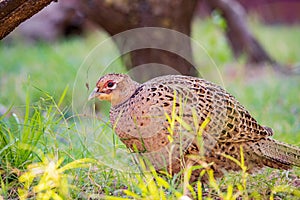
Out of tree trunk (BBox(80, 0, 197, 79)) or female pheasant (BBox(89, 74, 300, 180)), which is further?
tree trunk (BBox(80, 0, 197, 79))

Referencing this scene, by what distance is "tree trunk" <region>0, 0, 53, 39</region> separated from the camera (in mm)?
3271

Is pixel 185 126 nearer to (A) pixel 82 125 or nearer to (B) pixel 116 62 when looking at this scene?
(A) pixel 82 125

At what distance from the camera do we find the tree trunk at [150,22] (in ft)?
17.1

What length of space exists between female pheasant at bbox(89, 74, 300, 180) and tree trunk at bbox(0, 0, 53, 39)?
0.55 m

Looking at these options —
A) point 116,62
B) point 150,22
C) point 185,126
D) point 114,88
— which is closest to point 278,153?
point 185,126

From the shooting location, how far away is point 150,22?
5270 millimetres

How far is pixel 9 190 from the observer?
3205 mm

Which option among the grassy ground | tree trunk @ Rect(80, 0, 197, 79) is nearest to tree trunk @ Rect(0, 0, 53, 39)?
the grassy ground

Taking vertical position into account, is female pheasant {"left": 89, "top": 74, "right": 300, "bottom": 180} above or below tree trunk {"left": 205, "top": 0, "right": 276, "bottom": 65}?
below

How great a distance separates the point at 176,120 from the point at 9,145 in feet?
3.00

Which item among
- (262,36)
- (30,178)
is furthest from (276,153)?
(262,36)

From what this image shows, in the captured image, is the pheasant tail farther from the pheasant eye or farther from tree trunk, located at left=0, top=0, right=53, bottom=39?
tree trunk, located at left=0, top=0, right=53, bottom=39

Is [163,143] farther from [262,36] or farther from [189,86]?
[262,36]

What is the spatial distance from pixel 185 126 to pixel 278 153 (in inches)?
27.0
